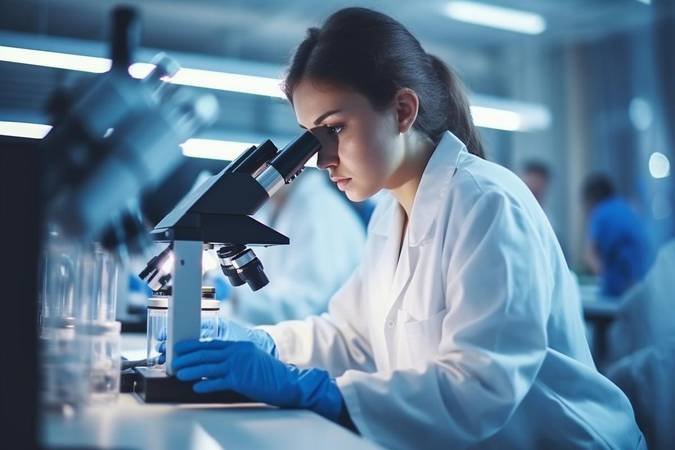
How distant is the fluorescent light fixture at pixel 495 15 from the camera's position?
4.98 m

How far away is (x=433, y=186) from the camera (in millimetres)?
1458

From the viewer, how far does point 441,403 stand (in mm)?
1163

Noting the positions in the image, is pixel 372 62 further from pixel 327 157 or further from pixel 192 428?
pixel 192 428

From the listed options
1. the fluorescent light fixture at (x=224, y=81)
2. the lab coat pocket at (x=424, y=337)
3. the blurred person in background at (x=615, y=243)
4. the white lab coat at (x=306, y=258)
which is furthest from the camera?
the blurred person in background at (x=615, y=243)

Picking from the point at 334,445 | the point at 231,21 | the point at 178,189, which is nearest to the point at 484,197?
the point at 334,445

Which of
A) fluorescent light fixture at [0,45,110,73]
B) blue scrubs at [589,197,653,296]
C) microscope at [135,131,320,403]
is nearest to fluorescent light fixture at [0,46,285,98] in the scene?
fluorescent light fixture at [0,45,110,73]

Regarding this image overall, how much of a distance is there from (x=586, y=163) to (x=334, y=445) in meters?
6.76

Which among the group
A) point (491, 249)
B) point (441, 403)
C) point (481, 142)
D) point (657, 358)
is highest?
point (481, 142)

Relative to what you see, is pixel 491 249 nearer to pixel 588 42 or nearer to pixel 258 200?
pixel 258 200

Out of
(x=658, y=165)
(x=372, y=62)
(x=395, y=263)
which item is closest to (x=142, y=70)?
(x=372, y=62)

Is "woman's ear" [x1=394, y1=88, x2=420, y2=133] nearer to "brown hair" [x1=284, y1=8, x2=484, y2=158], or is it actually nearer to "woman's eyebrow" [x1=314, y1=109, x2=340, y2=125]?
"brown hair" [x1=284, y1=8, x2=484, y2=158]

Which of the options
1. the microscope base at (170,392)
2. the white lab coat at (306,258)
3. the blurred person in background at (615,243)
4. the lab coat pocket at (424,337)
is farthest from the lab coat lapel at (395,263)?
the blurred person in background at (615,243)

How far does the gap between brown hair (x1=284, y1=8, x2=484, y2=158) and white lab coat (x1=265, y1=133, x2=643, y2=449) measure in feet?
0.38

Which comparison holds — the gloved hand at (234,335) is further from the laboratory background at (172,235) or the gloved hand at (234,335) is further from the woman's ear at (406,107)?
the woman's ear at (406,107)
